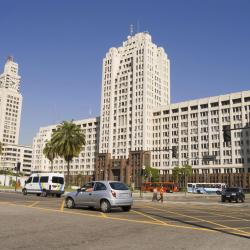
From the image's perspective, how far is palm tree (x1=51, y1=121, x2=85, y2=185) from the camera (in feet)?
220

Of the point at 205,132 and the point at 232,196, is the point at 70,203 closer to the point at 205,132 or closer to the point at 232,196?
the point at 232,196

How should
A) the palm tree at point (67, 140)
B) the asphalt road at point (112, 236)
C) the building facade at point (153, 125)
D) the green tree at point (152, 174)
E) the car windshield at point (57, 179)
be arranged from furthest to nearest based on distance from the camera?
the green tree at point (152, 174)
the building facade at point (153, 125)
the palm tree at point (67, 140)
the car windshield at point (57, 179)
the asphalt road at point (112, 236)

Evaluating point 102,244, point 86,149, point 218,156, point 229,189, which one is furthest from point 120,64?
point 102,244

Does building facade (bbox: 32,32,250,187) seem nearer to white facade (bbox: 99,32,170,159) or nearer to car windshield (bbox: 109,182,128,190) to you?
white facade (bbox: 99,32,170,159)

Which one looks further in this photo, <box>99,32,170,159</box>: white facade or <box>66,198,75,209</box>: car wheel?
<box>99,32,170,159</box>: white facade

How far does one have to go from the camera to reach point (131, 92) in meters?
134

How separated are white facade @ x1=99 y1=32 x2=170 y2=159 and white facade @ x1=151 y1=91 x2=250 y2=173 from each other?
6782mm

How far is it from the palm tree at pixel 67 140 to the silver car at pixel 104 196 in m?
46.8

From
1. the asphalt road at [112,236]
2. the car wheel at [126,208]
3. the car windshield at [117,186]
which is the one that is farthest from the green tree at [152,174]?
the asphalt road at [112,236]

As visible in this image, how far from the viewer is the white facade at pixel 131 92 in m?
129

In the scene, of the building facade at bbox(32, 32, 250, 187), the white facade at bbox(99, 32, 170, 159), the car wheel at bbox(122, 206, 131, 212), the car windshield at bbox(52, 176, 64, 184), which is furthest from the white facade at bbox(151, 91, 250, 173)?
Result: the car wheel at bbox(122, 206, 131, 212)

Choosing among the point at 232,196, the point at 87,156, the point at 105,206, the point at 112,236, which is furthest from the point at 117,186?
the point at 87,156

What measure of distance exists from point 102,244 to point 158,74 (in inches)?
5188

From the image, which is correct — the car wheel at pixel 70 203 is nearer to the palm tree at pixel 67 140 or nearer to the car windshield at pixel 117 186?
the car windshield at pixel 117 186
